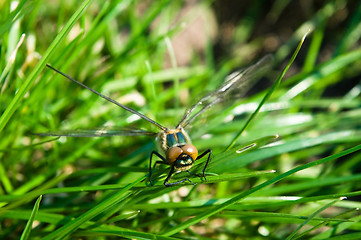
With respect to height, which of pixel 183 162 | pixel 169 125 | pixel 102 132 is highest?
pixel 169 125

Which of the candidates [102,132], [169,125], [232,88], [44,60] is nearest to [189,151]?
[102,132]

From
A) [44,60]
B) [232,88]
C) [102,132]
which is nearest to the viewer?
[44,60]

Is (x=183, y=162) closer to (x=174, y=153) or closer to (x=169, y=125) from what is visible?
(x=174, y=153)

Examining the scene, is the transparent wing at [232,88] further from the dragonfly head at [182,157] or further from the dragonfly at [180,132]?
the dragonfly head at [182,157]

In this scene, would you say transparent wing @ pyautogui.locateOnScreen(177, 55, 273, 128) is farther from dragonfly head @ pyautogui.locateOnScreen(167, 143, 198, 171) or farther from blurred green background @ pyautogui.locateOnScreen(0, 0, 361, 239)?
dragonfly head @ pyautogui.locateOnScreen(167, 143, 198, 171)

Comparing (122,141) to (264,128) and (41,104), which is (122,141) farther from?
(264,128)

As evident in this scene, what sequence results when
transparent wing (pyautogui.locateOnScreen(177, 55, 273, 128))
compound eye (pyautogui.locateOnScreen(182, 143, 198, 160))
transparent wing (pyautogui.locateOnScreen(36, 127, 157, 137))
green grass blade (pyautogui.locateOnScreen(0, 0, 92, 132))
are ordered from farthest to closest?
1. transparent wing (pyautogui.locateOnScreen(177, 55, 273, 128))
2. transparent wing (pyautogui.locateOnScreen(36, 127, 157, 137))
3. compound eye (pyautogui.locateOnScreen(182, 143, 198, 160))
4. green grass blade (pyautogui.locateOnScreen(0, 0, 92, 132))

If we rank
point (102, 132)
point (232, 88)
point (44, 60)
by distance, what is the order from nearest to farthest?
point (44, 60)
point (102, 132)
point (232, 88)

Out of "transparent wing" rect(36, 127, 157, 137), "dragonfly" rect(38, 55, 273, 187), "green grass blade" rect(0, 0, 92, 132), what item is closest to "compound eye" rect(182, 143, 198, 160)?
"dragonfly" rect(38, 55, 273, 187)
